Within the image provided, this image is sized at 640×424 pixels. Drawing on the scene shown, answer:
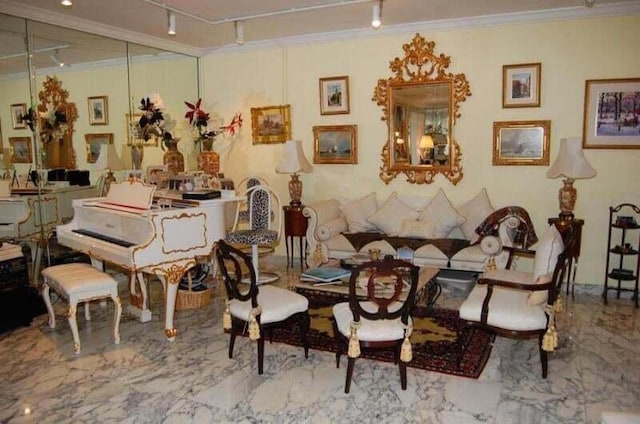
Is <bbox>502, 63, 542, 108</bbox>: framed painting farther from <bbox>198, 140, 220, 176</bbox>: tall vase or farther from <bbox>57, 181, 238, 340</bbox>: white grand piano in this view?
<bbox>198, 140, 220, 176</bbox>: tall vase

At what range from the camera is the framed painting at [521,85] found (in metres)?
5.50

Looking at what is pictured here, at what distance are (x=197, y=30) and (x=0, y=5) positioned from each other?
81.1 inches

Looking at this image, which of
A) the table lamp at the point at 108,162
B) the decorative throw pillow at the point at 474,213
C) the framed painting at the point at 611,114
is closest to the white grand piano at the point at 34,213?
the table lamp at the point at 108,162

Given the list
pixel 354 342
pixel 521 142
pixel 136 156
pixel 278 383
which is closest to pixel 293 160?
pixel 136 156

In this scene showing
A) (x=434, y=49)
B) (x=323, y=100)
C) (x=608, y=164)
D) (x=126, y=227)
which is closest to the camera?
(x=126, y=227)

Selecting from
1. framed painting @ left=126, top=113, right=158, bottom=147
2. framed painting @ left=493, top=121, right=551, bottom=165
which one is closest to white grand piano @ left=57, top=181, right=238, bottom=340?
framed painting @ left=126, top=113, right=158, bottom=147

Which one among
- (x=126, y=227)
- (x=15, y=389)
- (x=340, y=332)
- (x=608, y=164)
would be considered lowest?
(x=15, y=389)

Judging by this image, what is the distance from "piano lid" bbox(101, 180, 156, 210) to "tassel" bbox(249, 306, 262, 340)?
4.68ft

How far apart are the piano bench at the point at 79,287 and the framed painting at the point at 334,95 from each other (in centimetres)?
357

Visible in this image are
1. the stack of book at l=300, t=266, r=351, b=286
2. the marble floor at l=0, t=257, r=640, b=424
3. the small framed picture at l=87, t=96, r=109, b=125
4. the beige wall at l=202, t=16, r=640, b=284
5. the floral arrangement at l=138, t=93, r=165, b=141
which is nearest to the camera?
the marble floor at l=0, t=257, r=640, b=424

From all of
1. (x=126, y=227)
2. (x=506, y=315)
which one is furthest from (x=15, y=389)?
(x=506, y=315)

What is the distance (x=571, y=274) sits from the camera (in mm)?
5559

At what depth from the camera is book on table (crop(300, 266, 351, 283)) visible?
175 inches

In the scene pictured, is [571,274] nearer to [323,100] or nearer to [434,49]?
[434,49]
